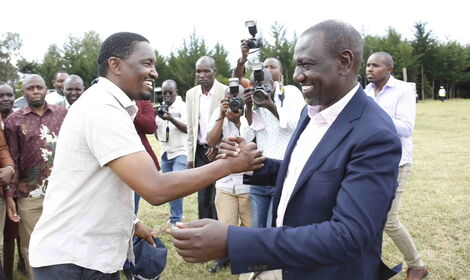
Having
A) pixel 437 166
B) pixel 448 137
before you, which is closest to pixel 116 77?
pixel 437 166

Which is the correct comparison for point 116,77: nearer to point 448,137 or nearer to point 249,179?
point 249,179

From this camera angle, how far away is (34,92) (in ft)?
14.5

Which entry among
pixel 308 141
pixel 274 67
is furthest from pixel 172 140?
pixel 308 141

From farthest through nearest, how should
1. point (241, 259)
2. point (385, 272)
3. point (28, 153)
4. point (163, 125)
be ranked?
point (163, 125) → point (28, 153) → point (385, 272) → point (241, 259)

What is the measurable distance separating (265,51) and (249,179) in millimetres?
42210

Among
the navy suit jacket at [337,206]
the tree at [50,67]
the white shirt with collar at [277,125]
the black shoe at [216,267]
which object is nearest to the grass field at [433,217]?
the black shoe at [216,267]

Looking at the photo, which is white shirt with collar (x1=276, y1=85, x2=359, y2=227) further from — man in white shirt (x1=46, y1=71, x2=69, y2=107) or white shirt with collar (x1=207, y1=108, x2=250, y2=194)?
man in white shirt (x1=46, y1=71, x2=69, y2=107)

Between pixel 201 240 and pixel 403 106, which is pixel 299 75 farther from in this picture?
pixel 403 106

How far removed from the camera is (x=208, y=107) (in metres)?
5.36

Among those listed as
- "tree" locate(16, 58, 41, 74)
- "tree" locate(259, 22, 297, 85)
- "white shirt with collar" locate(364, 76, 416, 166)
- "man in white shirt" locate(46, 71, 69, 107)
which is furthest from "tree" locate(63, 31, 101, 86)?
"white shirt with collar" locate(364, 76, 416, 166)

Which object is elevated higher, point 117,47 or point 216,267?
point 117,47

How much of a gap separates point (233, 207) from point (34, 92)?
7.95 feet

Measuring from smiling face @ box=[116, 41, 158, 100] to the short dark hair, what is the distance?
0.02m

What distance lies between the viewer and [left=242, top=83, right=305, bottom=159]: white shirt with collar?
4.21 m
